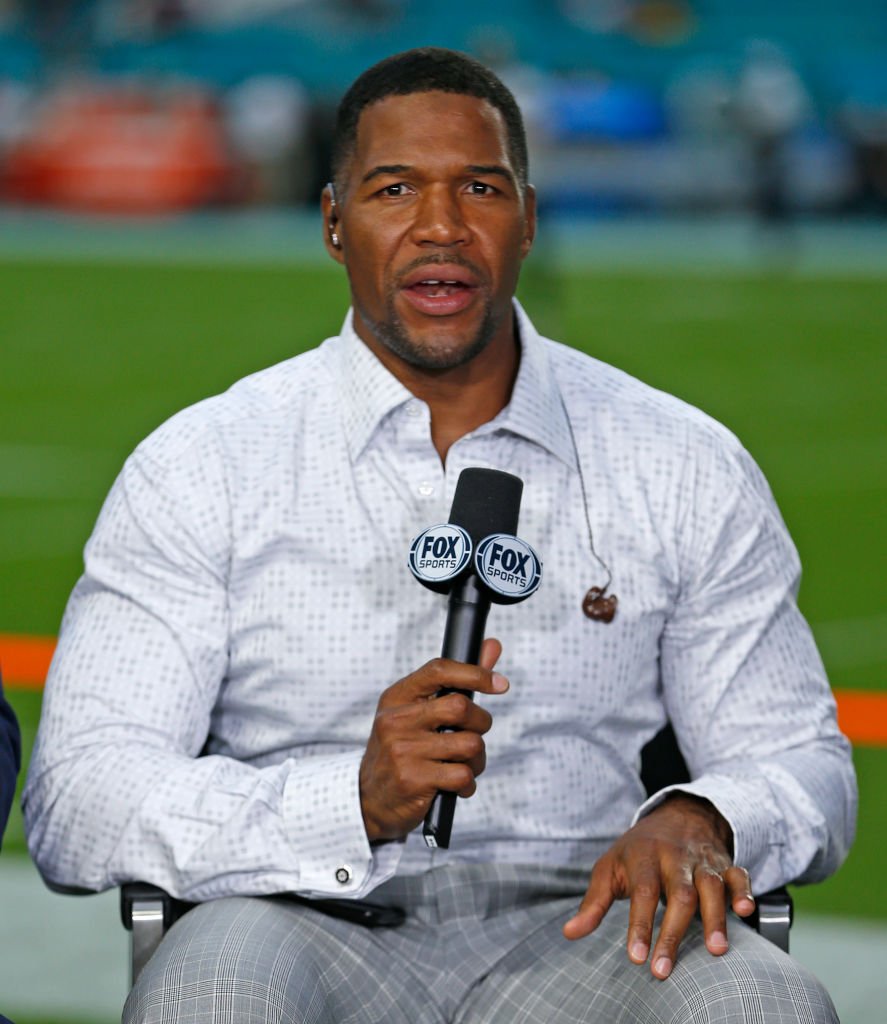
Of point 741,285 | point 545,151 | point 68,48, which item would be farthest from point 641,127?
point 68,48

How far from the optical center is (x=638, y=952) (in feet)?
7.95

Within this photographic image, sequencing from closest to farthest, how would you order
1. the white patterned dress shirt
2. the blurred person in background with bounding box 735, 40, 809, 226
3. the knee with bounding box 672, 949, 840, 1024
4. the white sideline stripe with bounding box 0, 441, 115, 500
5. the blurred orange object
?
the knee with bounding box 672, 949, 840, 1024 → the white patterned dress shirt → the white sideline stripe with bounding box 0, 441, 115, 500 → the blurred person in background with bounding box 735, 40, 809, 226 → the blurred orange object

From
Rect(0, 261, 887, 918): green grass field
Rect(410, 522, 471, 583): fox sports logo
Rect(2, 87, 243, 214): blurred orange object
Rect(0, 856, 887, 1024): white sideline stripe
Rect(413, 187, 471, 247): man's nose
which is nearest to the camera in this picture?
Rect(410, 522, 471, 583): fox sports logo

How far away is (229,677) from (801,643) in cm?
83

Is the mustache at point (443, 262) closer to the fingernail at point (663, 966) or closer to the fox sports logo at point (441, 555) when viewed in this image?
the fox sports logo at point (441, 555)

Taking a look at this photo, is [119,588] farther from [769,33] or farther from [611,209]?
[769,33]

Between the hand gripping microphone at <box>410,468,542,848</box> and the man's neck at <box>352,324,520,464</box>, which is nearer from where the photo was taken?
the hand gripping microphone at <box>410,468,542,848</box>

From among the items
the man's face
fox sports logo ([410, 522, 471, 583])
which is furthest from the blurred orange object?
fox sports logo ([410, 522, 471, 583])

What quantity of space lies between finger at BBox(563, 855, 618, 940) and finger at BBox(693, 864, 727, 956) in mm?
109

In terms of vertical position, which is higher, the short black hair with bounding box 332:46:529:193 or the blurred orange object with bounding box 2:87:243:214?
the blurred orange object with bounding box 2:87:243:214

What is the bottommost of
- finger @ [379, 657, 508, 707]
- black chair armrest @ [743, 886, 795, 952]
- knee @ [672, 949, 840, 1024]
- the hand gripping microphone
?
A: knee @ [672, 949, 840, 1024]

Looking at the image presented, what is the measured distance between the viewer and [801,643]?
9.53 feet

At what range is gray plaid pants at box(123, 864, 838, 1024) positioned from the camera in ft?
7.82

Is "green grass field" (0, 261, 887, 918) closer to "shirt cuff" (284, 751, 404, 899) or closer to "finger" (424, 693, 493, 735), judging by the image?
"shirt cuff" (284, 751, 404, 899)
